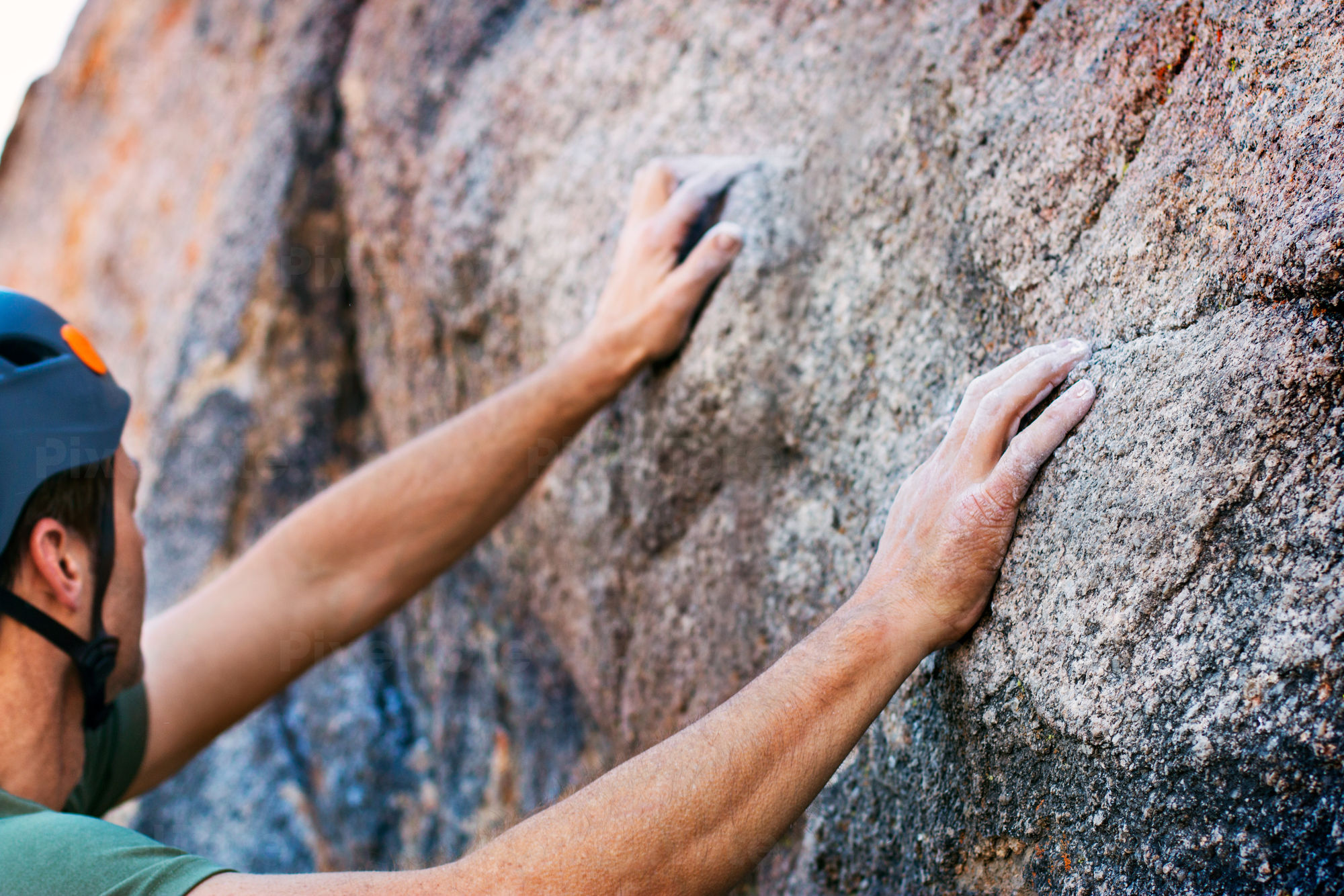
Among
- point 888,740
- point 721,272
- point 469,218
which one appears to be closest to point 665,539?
point 721,272

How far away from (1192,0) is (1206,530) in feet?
2.41

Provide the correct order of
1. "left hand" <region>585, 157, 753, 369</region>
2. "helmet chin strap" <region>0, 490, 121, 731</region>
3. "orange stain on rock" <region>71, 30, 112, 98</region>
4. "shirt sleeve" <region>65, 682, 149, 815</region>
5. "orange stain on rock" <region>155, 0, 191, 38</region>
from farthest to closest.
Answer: "orange stain on rock" <region>71, 30, 112, 98</region> < "orange stain on rock" <region>155, 0, 191, 38</region> < "left hand" <region>585, 157, 753, 369</region> < "shirt sleeve" <region>65, 682, 149, 815</region> < "helmet chin strap" <region>0, 490, 121, 731</region>

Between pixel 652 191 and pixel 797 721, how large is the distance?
125cm

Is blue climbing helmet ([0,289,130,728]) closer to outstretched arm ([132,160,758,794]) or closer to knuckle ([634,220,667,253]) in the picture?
outstretched arm ([132,160,758,794])

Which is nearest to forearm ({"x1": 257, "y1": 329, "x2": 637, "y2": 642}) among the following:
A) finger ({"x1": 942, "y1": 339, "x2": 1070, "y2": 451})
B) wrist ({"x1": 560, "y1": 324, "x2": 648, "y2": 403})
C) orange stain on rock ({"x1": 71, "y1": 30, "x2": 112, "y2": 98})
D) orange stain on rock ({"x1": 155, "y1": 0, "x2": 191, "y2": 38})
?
wrist ({"x1": 560, "y1": 324, "x2": 648, "y2": 403})

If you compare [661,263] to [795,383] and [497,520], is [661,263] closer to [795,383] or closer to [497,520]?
[795,383]

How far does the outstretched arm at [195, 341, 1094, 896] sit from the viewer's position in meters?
1.17

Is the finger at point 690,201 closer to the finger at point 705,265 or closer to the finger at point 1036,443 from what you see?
the finger at point 705,265

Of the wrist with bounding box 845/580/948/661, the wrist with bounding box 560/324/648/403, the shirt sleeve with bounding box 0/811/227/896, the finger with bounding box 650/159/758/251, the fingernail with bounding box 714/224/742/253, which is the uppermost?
the shirt sleeve with bounding box 0/811/227/896

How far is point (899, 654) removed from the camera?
1.30 metres

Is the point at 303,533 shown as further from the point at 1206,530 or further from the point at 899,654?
the point at 1206,530

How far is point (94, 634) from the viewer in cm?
172

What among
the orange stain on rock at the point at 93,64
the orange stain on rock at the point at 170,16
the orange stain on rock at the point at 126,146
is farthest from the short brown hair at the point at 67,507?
the orange stain on rock at the point at 93,64

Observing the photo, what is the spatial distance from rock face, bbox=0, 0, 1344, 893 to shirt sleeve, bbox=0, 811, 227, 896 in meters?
1.02
